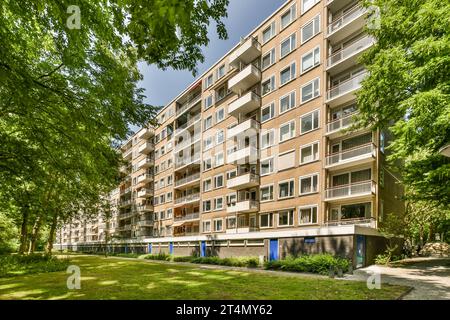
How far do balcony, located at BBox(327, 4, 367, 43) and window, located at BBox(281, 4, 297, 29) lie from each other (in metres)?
5.23

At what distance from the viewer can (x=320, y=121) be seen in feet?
92.2

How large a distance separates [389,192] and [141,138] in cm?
4885

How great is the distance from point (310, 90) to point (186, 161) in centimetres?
2389

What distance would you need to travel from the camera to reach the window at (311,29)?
97.7 feet

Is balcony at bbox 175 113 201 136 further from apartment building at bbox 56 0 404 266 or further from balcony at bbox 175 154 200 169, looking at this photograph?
balcony at bbox 175 154 200 169

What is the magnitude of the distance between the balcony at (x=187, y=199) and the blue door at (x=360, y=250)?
24755mm

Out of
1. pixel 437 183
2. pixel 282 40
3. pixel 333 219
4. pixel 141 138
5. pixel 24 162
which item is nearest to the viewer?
pixel 24 162

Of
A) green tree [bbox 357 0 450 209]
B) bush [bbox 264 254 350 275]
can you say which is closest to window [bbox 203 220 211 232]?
bush [bbox 264 254 350 275]

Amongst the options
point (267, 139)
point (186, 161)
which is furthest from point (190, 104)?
point (267, 139)

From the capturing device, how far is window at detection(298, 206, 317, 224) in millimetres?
27156

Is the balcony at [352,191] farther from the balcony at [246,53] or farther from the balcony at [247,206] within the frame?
the balcony at [246,53]

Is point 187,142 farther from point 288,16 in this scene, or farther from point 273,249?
point 273,249

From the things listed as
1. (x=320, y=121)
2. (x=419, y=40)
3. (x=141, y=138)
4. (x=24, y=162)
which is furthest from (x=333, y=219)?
(x=141, y=138)
